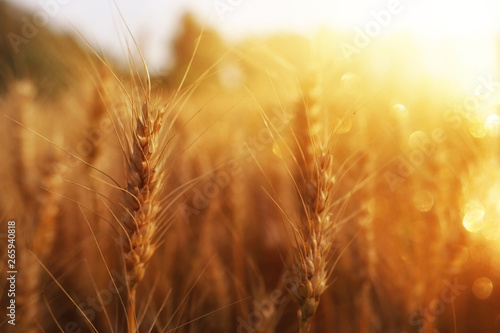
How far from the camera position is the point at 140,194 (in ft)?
3.46

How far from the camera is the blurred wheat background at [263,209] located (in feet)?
3.71

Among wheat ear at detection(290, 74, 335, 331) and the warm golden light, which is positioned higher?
wheat ear at detection(290, 74, 335, 331)

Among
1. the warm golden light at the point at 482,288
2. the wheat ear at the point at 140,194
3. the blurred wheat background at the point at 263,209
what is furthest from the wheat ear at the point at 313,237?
the warm golden light at the point at 482,288

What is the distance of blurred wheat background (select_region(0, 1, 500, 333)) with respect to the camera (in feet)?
3.71

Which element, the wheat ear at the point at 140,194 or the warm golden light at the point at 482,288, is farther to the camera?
the warm golden light at the point at 482,288

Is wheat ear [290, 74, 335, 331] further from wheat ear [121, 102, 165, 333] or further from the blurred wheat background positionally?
wheat ear [121, 102, 165, 333]

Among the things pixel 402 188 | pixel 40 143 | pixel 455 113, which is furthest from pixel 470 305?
pixel 40 143

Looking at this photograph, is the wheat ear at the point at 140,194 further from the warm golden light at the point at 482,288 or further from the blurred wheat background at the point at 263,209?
the warm golden light at the point at 482,288

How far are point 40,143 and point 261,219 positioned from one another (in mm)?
1783

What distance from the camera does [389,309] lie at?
196 cm

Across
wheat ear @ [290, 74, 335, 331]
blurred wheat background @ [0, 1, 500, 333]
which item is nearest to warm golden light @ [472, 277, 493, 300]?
blurred wheat background @ [0, 1, 500, 333]

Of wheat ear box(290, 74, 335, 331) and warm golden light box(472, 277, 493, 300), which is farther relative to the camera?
warm golden light box(472, 277, 493, 300)

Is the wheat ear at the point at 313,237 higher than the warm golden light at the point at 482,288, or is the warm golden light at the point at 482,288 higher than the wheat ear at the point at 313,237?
the wheat ear at the point at 313,237

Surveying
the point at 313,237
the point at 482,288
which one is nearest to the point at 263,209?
the point at 482,288
